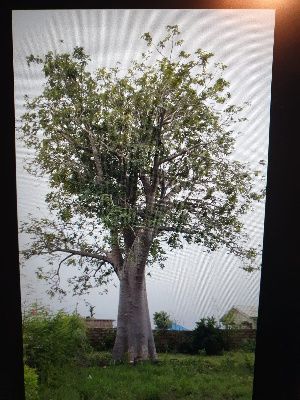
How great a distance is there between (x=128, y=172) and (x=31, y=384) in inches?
41.8

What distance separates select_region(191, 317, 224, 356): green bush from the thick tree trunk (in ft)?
0.64

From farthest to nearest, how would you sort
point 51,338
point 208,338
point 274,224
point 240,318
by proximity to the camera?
point 51,338, point 208,338, point 240,318, point 274,224

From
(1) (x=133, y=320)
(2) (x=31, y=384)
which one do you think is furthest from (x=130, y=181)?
(2) (x=31, y=384)

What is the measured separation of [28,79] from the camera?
5.56ft

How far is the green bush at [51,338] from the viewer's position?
1.93 metres

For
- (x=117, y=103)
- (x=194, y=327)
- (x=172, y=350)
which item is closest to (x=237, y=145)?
(x=117, y=103)

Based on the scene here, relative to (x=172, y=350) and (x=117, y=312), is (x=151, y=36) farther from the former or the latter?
(x=172, y=350)

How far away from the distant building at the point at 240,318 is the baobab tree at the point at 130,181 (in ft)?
0.64

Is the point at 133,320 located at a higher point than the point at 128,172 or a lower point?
lower

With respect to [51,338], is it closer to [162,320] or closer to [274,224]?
[162,320]

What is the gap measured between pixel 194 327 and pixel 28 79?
49.5 inches

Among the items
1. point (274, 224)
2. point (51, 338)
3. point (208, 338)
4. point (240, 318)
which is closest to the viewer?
point (274, 224)

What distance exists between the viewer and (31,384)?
1.93 m

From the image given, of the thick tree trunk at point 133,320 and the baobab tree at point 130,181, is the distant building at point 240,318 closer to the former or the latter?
the baobab tree at point 130,181
